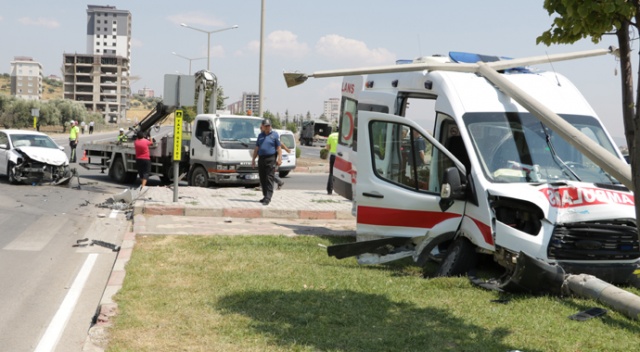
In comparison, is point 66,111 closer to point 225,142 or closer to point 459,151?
point 225,142

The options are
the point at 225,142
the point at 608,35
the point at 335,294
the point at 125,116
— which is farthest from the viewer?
the point at 125,116

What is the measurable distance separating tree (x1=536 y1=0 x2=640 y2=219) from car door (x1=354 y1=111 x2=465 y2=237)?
3.92 meters

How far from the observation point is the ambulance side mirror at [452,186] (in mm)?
8086

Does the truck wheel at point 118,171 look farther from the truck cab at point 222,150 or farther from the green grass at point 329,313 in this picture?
the green grass at point 329,313

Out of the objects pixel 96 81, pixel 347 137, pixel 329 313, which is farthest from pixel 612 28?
pixel 96 81

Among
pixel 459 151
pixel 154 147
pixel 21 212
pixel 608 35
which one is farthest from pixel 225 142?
pixel 608 35

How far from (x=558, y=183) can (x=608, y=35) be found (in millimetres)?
3450

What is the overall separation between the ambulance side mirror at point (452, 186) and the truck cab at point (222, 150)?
39.1 ft

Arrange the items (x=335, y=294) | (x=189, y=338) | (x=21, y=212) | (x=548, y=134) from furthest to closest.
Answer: (x=21, y=212) → (x=548, y=134) → (x=335, y=294) → (x=189, y=338)

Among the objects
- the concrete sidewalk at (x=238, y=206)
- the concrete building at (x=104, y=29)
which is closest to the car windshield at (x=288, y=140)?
the concrete sidewalk at (x=238, y=206)

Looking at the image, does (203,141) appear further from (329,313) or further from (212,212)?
(329,313)

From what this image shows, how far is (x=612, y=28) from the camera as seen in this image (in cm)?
431

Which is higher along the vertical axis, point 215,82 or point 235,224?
point 215,82

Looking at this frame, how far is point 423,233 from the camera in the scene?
8.63 metres
